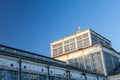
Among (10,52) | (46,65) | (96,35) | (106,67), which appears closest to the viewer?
(10,52)

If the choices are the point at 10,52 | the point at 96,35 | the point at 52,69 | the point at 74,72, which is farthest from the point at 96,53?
the point at 10,52

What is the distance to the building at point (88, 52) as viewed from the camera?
5175 centimetres

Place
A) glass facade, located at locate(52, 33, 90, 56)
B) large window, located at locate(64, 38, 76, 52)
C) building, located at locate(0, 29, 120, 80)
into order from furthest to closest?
large window, located at locate(64, 38, 76, 52) < glass facade, located at locate(52, 33, 90, 56) < building, located at locate(0, 29, 120, 80)

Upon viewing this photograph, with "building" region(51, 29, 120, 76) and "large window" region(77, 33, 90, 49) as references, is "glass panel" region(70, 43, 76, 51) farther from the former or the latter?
"large window" region(77, 33, 90, 49)

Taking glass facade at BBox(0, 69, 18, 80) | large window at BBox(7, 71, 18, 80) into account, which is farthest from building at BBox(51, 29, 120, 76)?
glass facade at BBox(0, 69, 18, 80)

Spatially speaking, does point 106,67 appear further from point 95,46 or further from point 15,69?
point 15,69

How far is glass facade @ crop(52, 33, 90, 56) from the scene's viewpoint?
56219 mm

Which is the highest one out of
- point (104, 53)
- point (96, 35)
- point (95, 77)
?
point (96, 35)

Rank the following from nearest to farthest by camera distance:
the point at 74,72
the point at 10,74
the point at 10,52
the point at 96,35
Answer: the point at 10,74, the point at 10,52, the point at 74,72, the point at 96,35

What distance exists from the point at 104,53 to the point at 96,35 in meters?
7.13

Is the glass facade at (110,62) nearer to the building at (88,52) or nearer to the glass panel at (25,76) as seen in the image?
the building at (88,52)

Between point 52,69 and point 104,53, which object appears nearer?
point 52,69

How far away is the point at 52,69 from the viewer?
33.1m

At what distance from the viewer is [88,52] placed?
5359cm
